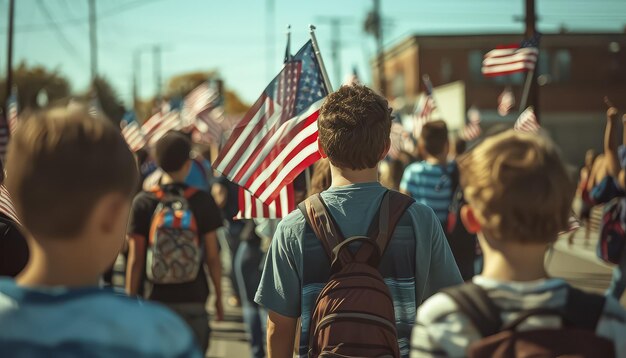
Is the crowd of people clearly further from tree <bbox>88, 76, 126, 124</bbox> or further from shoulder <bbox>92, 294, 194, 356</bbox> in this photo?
tree <bbox>88, 76, 126, 124</bbox>

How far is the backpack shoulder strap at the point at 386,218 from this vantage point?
329 cm

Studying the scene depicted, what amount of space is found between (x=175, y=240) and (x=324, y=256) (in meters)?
2.29

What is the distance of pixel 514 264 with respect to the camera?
224cm

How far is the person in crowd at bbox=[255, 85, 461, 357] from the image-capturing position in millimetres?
3330

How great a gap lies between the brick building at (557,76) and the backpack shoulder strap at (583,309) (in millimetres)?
41753

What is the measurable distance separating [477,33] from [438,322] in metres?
50.5

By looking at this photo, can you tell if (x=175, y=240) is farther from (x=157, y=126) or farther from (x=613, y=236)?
(x=157, y=126)

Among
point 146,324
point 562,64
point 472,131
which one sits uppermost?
point 146,324

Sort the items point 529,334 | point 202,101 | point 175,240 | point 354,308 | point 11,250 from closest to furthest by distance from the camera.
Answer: point 529,334, point 354,308, point 11,250, point 175,240, point 202,101

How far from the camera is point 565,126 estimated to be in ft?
154

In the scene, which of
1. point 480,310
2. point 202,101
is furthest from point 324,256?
point 202,101

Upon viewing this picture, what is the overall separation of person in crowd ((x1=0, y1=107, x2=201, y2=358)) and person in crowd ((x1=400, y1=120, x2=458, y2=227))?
515cm

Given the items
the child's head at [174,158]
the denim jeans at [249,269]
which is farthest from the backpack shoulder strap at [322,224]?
the denim jeans at [249,269]

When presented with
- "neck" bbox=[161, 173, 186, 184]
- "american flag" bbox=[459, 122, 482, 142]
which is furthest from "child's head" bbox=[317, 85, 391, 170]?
"american flag" bbox=[459, 122, 482, 142]
